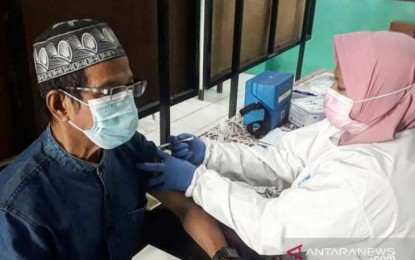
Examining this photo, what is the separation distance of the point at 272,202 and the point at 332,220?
21 cm

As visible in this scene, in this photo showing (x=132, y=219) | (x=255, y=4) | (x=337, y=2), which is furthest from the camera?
(x=337, y=2)

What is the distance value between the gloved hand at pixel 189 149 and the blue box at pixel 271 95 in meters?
0.50

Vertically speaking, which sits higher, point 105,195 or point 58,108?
point 58,108

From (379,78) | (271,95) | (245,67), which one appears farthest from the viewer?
(245,67)

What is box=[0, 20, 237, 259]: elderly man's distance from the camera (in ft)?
3.36

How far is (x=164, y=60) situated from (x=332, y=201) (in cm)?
88

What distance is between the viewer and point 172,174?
1.40 metres

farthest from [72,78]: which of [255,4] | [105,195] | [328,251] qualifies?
[255,4]

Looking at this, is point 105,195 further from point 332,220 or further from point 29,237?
point 332,220

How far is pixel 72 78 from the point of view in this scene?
1062mm

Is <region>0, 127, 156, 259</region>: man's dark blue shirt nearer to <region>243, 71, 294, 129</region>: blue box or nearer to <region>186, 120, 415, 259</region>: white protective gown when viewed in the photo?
<region>186, 120, 415, 259</region>: white protective gown

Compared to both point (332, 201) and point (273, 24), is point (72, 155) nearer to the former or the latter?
point (332, 201)

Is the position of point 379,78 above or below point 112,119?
above

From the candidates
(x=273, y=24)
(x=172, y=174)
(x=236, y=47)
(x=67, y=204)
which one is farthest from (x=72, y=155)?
(x=273, y=24)
